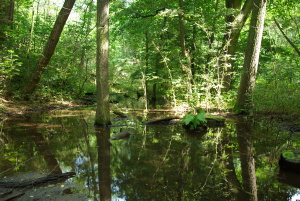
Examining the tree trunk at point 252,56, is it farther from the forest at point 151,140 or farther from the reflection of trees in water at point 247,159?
the reflection of trees in water at point 247,159

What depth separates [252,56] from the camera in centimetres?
946

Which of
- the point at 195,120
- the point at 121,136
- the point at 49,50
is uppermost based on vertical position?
the point at 49,50

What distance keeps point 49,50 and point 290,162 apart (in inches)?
463

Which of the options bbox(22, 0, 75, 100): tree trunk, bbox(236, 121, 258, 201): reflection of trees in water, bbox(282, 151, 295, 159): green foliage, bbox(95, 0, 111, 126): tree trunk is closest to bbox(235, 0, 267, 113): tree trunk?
bbox(236, 121, 258, 201): reflection of trees in water

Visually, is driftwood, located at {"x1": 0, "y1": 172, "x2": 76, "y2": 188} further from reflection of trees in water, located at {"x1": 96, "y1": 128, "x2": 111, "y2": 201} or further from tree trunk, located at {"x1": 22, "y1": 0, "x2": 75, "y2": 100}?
tree trunk, located at {"x1": 22, "y1": 0, "x2": 75, "y2": 100}

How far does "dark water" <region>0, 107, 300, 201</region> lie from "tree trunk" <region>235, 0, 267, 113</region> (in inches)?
92.9

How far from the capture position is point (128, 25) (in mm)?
14312

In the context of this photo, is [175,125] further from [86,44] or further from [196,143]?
[86,44]

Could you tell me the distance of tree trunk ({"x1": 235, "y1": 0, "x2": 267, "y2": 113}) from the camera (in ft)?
30.1

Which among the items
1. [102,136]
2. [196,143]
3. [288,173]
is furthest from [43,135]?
[288,173]

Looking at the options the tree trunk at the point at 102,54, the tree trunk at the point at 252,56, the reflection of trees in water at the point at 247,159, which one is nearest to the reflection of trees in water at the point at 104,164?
the tree trunk at the point at 102,54

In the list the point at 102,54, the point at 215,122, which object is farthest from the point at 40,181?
the point at 215,122

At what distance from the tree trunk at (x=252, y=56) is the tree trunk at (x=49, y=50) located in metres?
8.71

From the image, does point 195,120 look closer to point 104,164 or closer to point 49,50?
point 104,164
